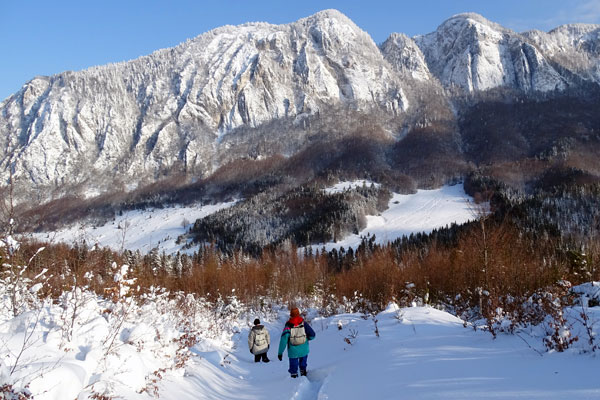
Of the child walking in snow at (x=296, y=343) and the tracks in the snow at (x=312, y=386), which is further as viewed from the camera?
the child walking in snow at (x=296, y=343)

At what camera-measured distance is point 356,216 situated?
106812 millimetres

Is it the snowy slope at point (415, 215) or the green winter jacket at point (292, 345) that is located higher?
the green winter jacket at point (292, 345)

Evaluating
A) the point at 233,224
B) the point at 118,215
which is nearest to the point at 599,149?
the point at 233,224

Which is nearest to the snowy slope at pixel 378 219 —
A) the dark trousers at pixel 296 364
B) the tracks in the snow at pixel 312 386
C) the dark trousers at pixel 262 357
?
the dark trousers at pixel 262 357

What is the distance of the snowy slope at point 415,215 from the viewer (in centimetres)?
9662

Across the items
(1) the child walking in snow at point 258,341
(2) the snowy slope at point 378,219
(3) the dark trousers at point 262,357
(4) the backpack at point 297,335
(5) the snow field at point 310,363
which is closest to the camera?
(5) the snow field at point 310,363

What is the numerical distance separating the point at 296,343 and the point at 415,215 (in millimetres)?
111039

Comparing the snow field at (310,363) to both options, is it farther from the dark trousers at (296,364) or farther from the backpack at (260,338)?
the backpack at (260,338)

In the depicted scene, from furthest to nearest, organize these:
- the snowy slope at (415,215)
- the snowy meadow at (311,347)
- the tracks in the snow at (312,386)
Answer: the snowy slope at (415,215) < the tracks in the snow at (312,386) < the snowy meadow at (311,347)

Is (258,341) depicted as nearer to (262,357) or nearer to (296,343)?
(262,357)

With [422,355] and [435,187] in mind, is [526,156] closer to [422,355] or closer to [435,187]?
[435,187]

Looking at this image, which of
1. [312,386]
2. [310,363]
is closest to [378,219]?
[310,363]

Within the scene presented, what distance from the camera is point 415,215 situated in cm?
11238

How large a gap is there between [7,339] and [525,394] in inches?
256
